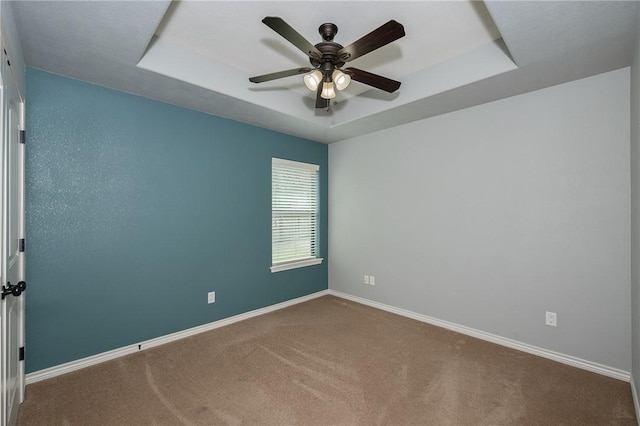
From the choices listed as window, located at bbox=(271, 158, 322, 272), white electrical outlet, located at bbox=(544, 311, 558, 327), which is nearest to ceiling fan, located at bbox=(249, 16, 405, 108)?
window, located at bbox=(271, 158, 322, 272)

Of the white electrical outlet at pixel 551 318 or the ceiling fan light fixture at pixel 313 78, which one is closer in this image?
the ceiling fan light fixture at pixel 313 78

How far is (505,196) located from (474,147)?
608 millimetres

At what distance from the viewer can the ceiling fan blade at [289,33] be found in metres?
1.62

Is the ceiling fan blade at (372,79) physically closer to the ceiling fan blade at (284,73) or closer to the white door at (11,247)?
the ceiling fan blade at (284,73)

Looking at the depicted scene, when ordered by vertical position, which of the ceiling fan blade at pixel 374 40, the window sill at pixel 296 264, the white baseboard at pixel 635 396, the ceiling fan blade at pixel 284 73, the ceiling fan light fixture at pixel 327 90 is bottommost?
the white baseboard at pixel 635 396

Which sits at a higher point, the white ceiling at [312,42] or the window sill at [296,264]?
the white ceiling at [312,42]

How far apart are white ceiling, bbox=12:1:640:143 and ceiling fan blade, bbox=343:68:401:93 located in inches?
15.3

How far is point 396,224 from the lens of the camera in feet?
12.7

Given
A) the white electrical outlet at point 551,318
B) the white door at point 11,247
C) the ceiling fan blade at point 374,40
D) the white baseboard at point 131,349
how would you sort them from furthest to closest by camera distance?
the white electrical outlet at point 551,318, the white baseboard at point 131,349, the ceiling fan blade at point 374,40, the white door at point 11,247

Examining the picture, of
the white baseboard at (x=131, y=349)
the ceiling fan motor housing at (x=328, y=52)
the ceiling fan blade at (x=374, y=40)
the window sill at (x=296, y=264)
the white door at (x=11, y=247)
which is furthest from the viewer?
the window sill at (x=296, y=264)

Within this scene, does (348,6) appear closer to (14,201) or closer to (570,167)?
(570,167)

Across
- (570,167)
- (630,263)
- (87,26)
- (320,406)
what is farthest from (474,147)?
(87,26)

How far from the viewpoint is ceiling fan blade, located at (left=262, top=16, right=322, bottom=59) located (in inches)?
63.8

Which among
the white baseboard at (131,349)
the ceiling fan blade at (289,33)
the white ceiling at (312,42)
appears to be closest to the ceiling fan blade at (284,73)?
the ceiling fan blade at (289,33)
